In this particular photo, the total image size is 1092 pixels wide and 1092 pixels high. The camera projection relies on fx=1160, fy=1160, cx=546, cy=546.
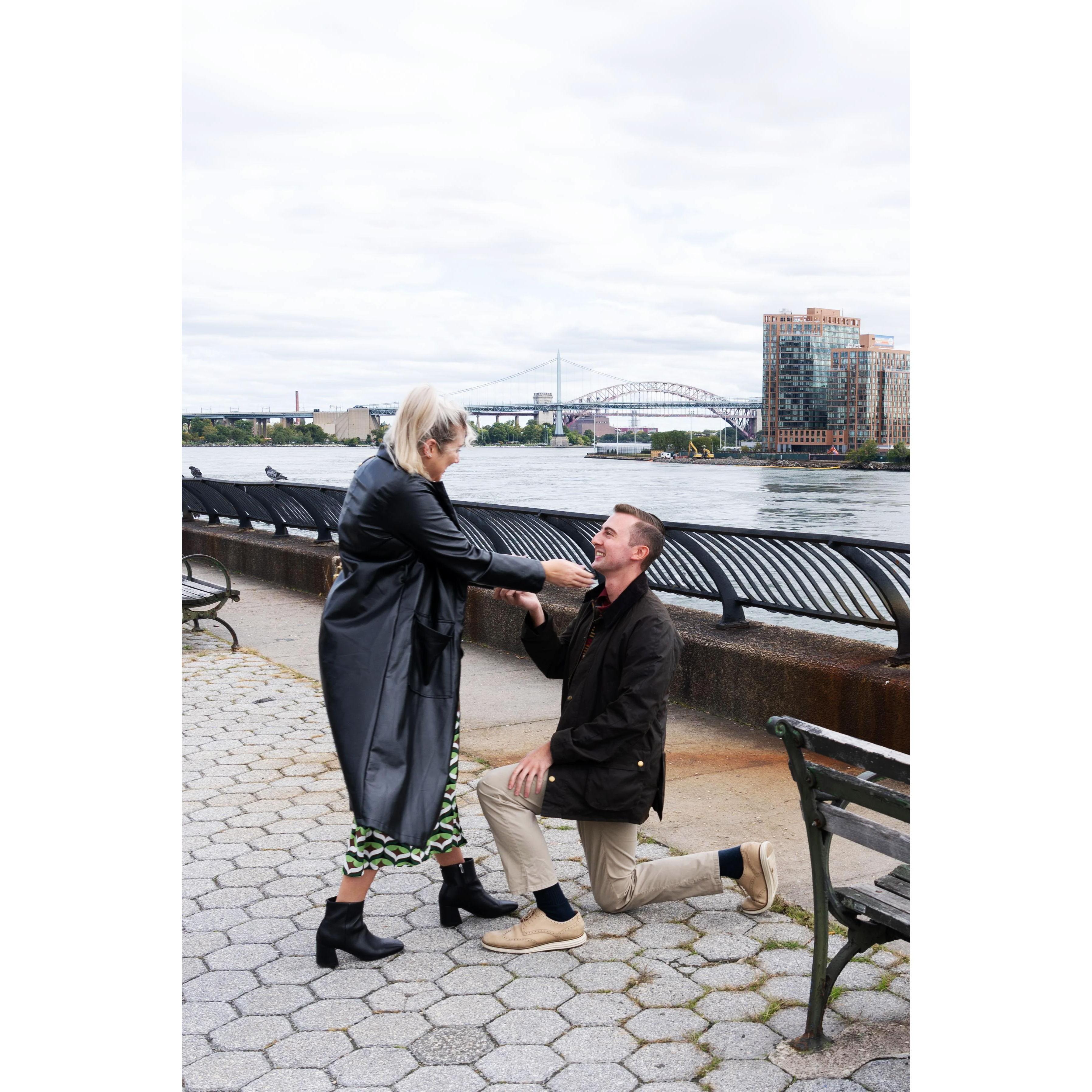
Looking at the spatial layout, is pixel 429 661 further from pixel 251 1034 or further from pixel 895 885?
pixel 895 885

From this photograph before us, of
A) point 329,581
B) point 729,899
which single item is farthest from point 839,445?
point 729,899

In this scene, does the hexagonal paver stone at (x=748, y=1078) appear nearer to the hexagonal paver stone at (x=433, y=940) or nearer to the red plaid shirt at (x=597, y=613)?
the hexagonal paver stone at (x=433, y=940)

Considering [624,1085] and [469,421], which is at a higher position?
[469,421]

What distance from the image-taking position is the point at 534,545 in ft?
29.2

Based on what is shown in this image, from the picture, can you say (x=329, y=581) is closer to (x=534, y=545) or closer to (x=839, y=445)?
(x=534, y=545)

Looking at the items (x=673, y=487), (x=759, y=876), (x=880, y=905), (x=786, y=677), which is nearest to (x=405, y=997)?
(x=759, y=876)

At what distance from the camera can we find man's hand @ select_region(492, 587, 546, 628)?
3654 millimetres

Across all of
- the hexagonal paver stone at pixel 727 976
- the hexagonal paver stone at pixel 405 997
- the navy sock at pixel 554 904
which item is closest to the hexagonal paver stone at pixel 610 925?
the navy sock at pixel 554 904

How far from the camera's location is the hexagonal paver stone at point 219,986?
3.21m

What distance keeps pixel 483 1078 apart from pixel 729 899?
1365 mm

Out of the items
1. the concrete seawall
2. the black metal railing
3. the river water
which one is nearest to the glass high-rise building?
the river water

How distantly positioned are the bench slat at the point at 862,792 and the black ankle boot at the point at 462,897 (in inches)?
53.3

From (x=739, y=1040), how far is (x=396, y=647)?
139 cm

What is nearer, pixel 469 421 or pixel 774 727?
pixel 774 727
